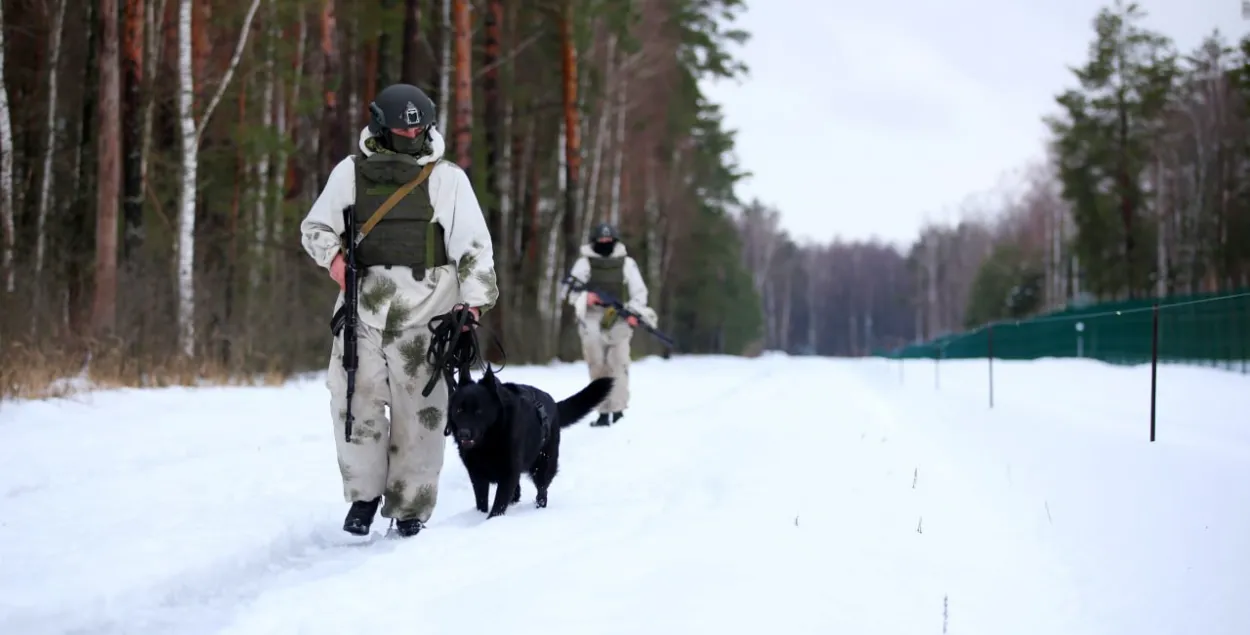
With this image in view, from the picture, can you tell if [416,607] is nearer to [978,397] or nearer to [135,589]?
[135,589]

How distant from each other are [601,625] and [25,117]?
14845mm

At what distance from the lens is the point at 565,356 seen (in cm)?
2377

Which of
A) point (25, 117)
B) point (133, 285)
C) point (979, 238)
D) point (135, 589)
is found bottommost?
point (135, 589)

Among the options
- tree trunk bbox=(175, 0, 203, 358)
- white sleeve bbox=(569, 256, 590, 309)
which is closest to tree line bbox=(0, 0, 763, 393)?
tree trunk bbox=(175, 0, 203, 358)

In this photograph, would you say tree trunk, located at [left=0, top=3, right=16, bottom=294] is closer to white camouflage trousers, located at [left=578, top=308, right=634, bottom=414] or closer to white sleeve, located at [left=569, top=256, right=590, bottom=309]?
white sleeve, located at [left=569, top=256, right=590, bottom=309]

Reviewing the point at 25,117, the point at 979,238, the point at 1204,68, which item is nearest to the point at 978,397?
the point at 25,117

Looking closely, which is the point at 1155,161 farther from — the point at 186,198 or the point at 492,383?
the point at 492,383

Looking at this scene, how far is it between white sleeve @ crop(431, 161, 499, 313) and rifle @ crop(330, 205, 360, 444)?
41 cm

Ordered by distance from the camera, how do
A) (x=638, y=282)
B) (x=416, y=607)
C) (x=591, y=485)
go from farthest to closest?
(x=638, y=282) < (x=591, y=485) < (x=416, y=607)

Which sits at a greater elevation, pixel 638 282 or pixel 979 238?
pixel 979 238

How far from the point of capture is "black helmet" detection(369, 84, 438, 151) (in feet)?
15.2

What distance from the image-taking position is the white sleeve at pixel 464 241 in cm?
480

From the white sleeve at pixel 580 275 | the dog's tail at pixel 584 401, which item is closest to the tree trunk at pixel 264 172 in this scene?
the white sleeve at pixel 580 275

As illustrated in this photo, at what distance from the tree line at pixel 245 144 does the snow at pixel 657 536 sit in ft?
9.78
